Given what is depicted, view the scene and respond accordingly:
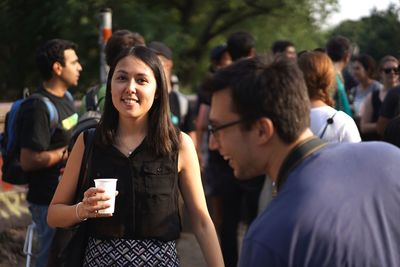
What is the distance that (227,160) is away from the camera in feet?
11.2

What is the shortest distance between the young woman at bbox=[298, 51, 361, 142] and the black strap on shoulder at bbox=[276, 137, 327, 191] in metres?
1.71

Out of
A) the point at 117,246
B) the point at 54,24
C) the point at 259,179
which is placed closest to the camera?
the point at 117,246

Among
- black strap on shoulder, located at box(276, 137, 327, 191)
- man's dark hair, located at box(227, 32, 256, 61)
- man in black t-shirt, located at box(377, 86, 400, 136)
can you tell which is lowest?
black strap on shoulder, located at box(276, 137, 327, 191)

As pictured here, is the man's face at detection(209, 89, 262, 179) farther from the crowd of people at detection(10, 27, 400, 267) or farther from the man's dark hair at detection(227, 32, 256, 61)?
the man's dark hair at detection(227, 32, 256, 61)

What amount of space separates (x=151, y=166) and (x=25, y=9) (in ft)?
57.6

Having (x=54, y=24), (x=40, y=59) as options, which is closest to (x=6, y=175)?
(x=40, y=59)

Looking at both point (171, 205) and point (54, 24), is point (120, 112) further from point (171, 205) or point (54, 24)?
point (54, 24)

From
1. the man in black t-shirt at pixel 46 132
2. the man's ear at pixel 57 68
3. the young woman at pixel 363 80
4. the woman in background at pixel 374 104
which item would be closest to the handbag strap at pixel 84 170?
the man in black t-shirt at pixel 46 132

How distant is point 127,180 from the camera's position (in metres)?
3.06

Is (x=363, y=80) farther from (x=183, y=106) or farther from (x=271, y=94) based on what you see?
(x=271, y=94)

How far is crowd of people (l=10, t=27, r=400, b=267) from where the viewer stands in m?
1.75

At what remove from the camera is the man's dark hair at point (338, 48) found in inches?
237

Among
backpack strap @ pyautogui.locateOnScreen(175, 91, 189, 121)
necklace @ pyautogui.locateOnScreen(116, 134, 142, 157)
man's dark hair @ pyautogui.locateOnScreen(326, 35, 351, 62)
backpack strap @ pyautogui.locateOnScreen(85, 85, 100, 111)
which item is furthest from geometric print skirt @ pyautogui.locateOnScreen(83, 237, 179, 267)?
man's dark hair @ pyautogui.locateOnScreen(326, 35, 351, 62)

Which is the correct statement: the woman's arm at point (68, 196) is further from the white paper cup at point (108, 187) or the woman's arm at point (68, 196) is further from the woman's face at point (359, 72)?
the woman's face at point (359, 72)
